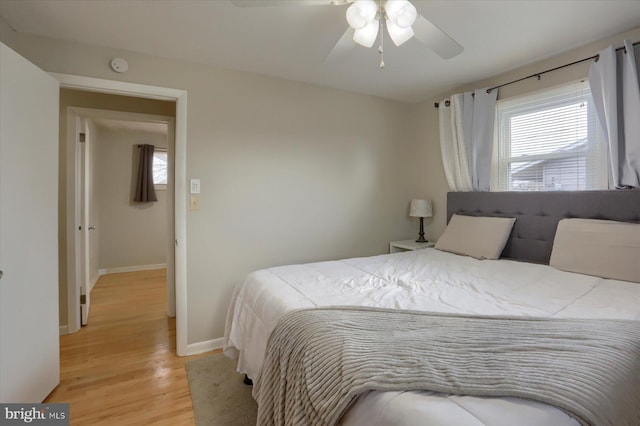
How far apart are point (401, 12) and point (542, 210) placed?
2.08 m

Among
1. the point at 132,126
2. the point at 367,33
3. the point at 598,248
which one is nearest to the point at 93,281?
the point at 132,126

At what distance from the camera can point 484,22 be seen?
78.2 inches

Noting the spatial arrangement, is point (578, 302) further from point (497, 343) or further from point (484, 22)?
point (484, 22)

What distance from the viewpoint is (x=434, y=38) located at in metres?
1.57

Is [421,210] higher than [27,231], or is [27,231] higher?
[421,210]

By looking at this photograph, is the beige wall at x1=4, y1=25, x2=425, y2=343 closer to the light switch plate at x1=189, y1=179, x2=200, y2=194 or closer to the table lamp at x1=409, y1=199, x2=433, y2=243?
the light switch plate at x1=189, y1=179, x2=200, y2=194

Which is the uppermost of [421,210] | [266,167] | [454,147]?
[454,147]

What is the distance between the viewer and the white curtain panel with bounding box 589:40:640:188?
203cm

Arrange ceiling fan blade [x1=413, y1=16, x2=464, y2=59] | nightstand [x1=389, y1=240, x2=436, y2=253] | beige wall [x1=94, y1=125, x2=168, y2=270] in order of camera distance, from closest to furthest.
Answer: ceiling fan blade [x1=413, y1=16, x2=464, y2=59]
nightstand [x1=389, y1=240, x2=436, y2=253]
beige wall [x1=94, y1=125, x2=168, y2=270]

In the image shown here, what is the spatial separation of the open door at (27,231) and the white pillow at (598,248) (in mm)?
3450

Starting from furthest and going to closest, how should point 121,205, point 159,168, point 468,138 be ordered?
point 159,168 < point 121,205 < point 468,138

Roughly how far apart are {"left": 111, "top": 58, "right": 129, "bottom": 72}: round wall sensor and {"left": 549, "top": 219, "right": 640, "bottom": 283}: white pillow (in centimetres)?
353

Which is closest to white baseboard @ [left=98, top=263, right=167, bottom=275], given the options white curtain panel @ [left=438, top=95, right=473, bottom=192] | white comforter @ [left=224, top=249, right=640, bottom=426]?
white comforter @ [left=224, top=249, right=640, bottom=426]

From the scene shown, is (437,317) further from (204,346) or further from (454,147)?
(454,147)
